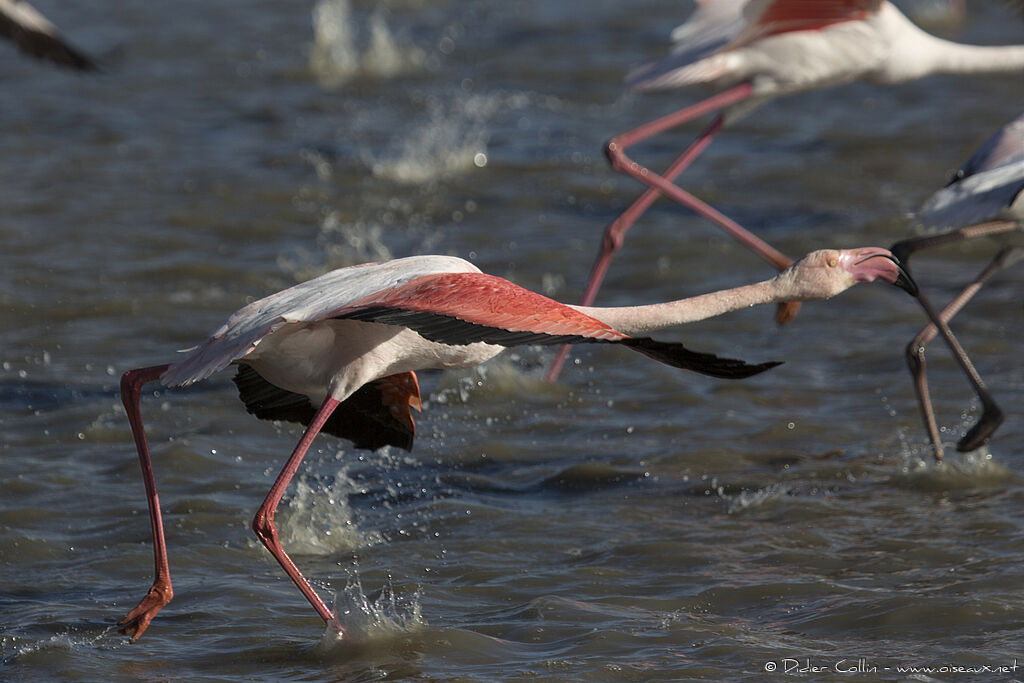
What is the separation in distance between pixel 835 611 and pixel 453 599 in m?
1.26

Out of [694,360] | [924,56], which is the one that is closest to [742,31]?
[924,56]

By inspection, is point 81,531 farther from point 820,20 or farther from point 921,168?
point 921,168

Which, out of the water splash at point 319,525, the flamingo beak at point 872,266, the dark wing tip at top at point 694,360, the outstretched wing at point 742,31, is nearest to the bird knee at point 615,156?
the outstretched wing at point 742,31

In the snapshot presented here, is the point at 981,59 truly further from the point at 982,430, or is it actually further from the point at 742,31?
the point at 982,430

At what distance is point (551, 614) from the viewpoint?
494 centimetres

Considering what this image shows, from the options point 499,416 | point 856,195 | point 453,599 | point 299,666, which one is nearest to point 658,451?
point 499,416

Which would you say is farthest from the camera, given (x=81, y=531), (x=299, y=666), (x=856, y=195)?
(x=856, y=195)

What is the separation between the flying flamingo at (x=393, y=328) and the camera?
4328 millimetres

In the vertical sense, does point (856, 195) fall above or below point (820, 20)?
below

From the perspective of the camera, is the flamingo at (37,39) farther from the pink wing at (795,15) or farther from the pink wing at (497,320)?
the pink wing at (497,320)

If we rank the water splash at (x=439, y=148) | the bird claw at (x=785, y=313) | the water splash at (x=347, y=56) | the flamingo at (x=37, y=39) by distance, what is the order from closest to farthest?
the bird claw at (x=785, y=313) → the flamingo at (x=37, y=39) → the water splash at (x=439, y=148) → the water splash at (x=347, y=56)

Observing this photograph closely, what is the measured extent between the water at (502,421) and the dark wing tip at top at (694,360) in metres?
0.92

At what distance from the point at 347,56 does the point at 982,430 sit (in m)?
8.68

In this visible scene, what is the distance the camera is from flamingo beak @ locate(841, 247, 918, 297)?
4820 mm
